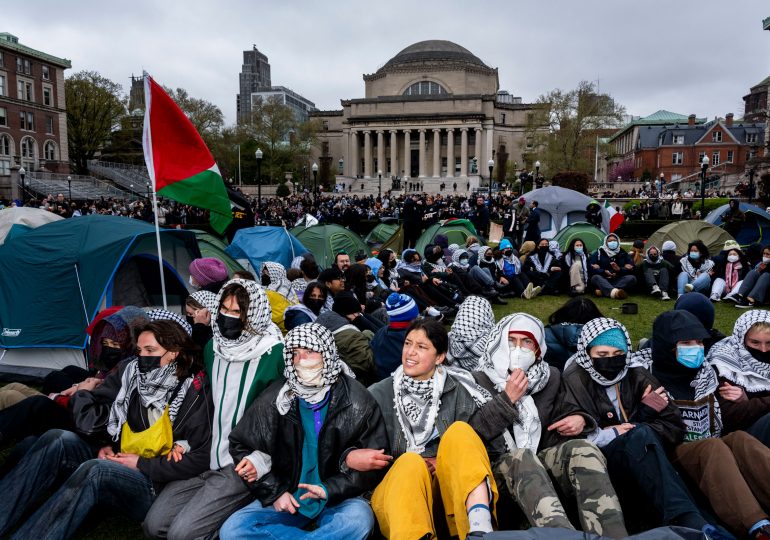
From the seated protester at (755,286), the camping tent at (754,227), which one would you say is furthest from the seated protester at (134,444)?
the camping tent at (754,227)

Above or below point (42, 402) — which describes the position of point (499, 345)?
above

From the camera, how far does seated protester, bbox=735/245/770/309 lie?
9383 millimetres

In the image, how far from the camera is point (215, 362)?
359 centimetres

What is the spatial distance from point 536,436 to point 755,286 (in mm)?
8241

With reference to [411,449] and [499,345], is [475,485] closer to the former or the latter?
[411,449]

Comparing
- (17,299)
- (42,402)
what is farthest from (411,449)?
(17,299)

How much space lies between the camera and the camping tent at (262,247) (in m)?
11.3

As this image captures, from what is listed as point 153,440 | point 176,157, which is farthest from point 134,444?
point 176,157

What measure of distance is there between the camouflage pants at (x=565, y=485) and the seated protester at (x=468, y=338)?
1.23 m

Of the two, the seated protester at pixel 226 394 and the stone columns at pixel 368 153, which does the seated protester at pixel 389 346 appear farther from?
the stone columns at pixel 368 153

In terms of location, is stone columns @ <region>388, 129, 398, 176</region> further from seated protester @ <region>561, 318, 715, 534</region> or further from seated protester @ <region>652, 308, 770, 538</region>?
seated protester @ <region>561, 318, 715, 534</region>

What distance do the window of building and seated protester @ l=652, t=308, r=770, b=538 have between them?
75458 millimetres

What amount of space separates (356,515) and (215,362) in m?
1.36

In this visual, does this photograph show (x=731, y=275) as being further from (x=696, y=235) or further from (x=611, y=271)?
(x=696, y=235)
